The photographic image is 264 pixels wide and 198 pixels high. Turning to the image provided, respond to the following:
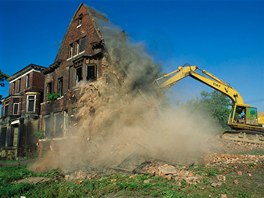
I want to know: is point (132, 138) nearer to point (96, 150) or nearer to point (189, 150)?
point (96, 150)

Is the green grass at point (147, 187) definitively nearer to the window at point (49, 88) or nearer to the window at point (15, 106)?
the window at point (49, 88)

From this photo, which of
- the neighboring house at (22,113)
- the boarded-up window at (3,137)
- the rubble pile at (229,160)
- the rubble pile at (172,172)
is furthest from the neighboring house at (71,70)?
the boarded-up window at (3,137)

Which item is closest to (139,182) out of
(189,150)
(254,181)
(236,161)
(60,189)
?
(60,189)

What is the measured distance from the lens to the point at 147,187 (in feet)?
30.5

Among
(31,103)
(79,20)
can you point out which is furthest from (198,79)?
(31,103)

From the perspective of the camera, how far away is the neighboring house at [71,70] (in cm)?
2161

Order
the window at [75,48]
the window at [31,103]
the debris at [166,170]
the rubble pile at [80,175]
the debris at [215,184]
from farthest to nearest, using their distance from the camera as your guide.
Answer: the window at [31,103] → the window at [75,48] → the rubble pile at [80,175] → the debris at [166,170] → the debris at [215,184]

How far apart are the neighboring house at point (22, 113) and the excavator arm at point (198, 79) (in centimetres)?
1731

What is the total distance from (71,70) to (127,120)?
964 centimetres

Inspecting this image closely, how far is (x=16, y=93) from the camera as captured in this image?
37156 millimetres

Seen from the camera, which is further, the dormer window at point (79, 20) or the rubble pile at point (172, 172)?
the dormer window at point (79, 20)

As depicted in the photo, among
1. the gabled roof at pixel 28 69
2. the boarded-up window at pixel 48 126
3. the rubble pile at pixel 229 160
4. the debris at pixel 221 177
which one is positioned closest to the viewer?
the debris at pixel 221 177

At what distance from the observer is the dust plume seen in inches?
617

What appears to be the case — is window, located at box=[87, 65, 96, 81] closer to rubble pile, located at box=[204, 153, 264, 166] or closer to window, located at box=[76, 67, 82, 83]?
window, located at box=[76, 67, 82, 83]
